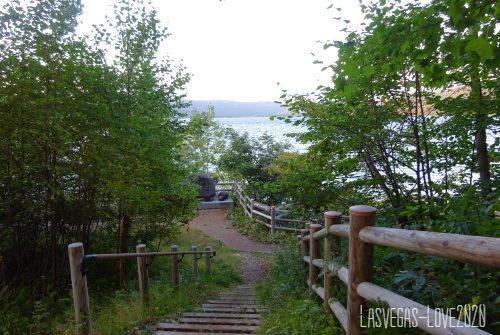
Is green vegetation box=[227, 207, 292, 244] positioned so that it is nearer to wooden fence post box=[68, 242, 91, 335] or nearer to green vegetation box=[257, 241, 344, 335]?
green vegetation box=[257, 241, 344, 335]

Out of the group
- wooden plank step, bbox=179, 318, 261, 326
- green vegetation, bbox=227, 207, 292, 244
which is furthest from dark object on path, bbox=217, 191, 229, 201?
wooden plank step, bbox=179, 318, 261, 326

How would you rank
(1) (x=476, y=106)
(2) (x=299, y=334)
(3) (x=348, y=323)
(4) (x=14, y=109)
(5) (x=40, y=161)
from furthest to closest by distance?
(5) (x=40, y=161) → (4) (x=14, y=109) → (1) (x=476, y=106) → (2) (x=299, y=334) → (3) (x=348, y=323)

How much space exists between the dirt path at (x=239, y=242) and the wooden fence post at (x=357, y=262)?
279 inches

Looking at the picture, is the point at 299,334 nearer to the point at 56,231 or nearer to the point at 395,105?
the point at 395,105

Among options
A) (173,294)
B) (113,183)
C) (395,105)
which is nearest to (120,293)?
(173,294)

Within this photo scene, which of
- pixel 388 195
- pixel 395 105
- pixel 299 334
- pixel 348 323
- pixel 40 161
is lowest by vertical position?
pixel 299 334

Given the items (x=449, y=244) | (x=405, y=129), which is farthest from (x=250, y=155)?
(x=449, y=244)

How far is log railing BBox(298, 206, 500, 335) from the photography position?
4.62ft

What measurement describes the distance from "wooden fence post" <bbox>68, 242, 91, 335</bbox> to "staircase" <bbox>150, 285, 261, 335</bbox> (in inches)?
26.2

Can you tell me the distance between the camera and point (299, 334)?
120 inches

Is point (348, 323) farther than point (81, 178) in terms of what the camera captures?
No

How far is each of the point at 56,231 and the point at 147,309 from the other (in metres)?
2.33

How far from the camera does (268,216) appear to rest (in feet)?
51.4

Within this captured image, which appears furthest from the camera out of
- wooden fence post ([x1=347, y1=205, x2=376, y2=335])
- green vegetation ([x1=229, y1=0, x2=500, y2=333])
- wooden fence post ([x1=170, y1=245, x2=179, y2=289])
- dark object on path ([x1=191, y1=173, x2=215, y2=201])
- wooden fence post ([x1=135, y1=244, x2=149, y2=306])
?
dark object on path ([x1=191, y1=173, x2=215, y2=201])
